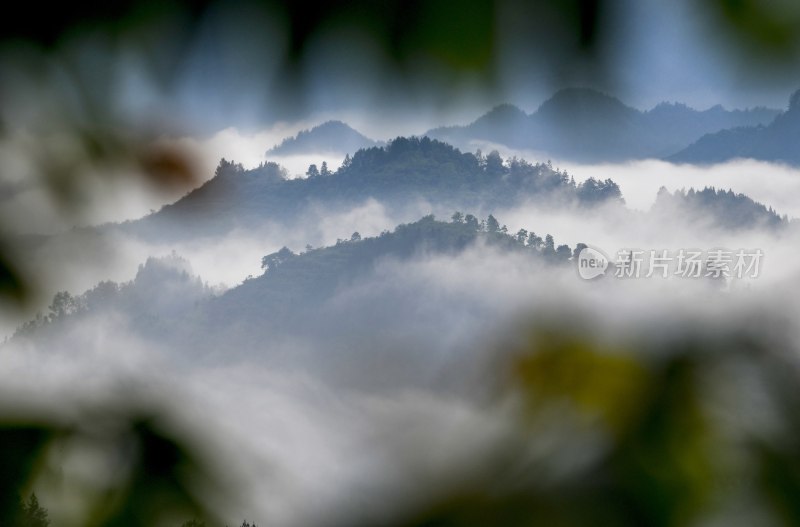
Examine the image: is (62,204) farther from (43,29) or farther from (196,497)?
(196,497)

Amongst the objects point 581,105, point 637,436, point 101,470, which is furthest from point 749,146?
point 101,470

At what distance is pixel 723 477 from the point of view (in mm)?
522

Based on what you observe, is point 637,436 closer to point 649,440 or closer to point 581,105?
point 649,440

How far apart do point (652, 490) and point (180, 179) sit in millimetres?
634

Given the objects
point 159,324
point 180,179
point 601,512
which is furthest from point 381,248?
point 601,512

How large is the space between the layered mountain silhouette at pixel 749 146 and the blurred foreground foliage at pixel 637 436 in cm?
46

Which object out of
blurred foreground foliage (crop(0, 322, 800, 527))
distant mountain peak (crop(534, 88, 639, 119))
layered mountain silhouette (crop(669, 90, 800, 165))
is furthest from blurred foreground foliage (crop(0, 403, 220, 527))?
layered mountain silhouette (crop(669, 90, 800, 165))

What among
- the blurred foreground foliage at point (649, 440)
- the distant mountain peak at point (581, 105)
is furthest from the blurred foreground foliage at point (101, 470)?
the distant mountain peak at point (581, 105)

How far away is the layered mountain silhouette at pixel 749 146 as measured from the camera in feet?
3.26

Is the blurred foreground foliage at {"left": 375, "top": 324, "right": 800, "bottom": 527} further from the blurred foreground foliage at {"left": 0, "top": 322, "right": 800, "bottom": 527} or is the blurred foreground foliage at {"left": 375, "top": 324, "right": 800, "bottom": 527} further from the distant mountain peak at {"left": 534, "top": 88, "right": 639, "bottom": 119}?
the distant mountain peak at {"left": 534, "top": 88, "right": 639, "bottom": 119}

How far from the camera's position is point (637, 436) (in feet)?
1.83

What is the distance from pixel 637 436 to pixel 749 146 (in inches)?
25.9

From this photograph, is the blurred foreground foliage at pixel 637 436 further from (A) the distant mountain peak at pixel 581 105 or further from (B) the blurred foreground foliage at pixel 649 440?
(A) the distant mountain peak at pixel 581 105

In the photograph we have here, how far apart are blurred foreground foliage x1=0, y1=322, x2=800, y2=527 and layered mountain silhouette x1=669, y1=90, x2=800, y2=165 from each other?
1.50 ft
